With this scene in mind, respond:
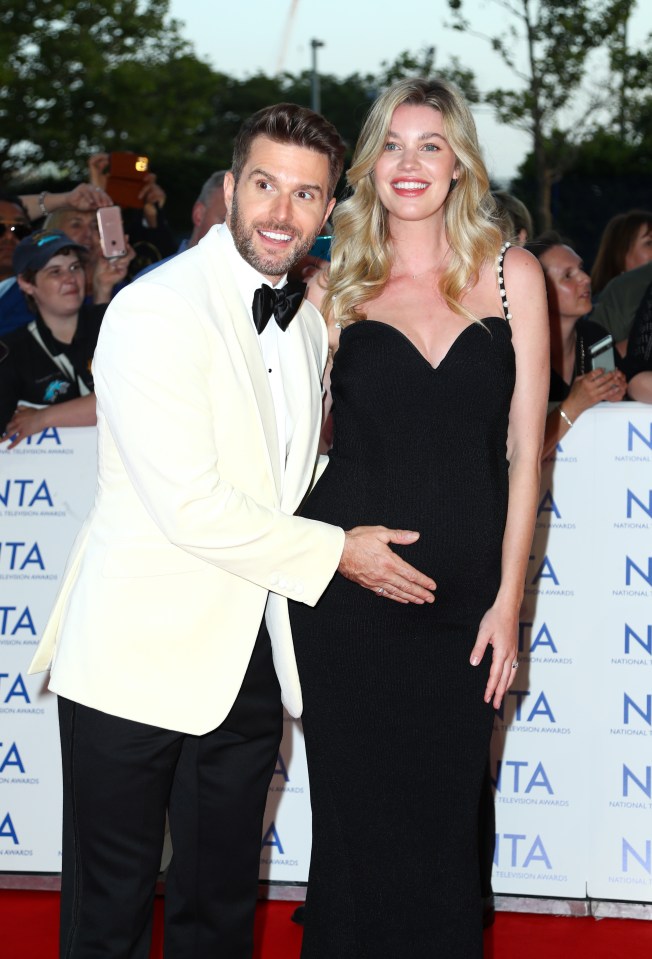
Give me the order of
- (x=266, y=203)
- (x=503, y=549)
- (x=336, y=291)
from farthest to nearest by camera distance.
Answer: (x=336, y=291), (x=503, y=549), (x=266, y=203)

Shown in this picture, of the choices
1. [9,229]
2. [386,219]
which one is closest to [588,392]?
[386,219]

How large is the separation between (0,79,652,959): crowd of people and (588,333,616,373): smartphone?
1428 millimetres

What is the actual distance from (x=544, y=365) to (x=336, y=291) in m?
0.58

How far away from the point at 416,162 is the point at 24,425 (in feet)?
5.93

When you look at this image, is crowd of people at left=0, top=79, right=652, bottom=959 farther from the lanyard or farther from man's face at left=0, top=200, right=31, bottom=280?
man's face at left=0, top=200, right=31, bottom=280

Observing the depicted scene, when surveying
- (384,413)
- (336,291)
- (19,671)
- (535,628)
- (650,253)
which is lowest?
(19,671)

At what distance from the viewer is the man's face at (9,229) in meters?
5.73

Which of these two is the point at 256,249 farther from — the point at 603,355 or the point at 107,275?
the point at 107,275

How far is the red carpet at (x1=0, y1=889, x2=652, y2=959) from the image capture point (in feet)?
11.3

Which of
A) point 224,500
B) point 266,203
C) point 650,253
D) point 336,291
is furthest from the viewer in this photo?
point 650,253

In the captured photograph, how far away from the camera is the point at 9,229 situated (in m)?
5.76

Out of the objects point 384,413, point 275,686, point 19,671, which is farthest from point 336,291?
point 19,671

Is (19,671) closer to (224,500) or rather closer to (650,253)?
(224,500)

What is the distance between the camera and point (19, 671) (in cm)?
386
